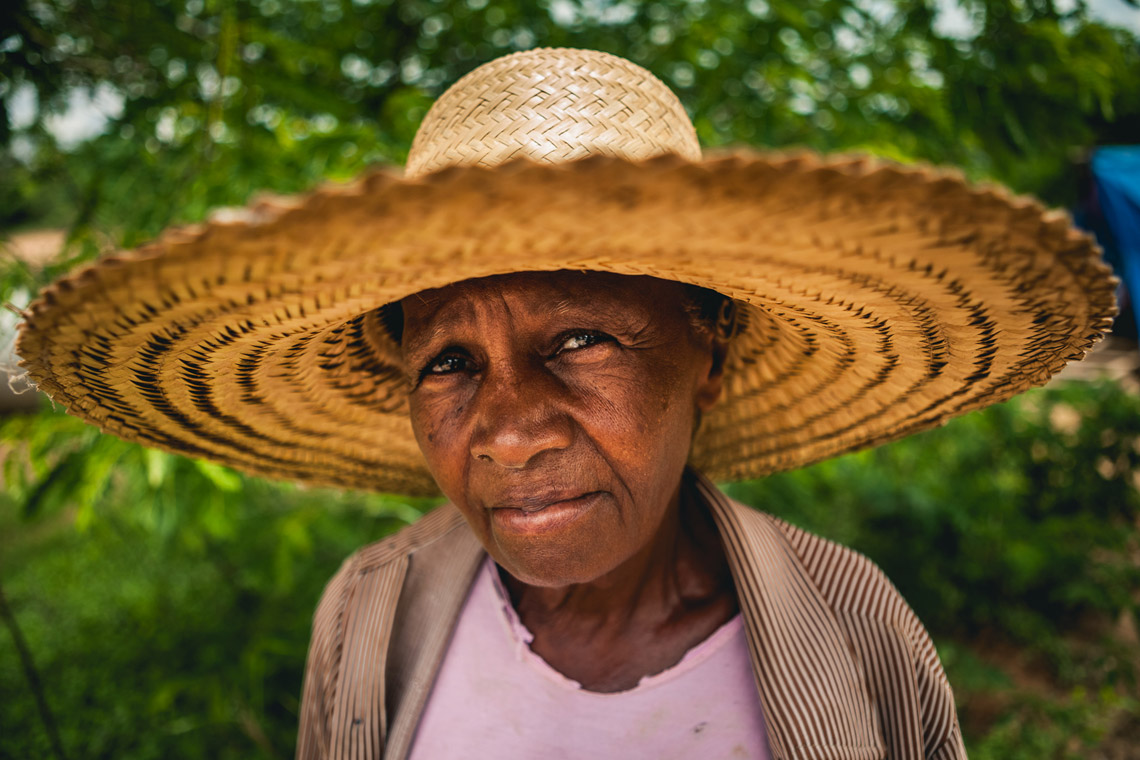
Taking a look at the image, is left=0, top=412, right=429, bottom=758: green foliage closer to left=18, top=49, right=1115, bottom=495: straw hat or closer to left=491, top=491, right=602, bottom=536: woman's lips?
left=18, top=49, right=1115, bottom=495: straw hat

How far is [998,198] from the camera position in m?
0.57

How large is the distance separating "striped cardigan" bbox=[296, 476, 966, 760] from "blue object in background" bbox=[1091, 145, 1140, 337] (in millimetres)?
4182

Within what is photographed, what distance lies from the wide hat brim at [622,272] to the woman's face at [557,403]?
107 mm

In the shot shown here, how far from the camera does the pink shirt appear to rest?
3.73 feet

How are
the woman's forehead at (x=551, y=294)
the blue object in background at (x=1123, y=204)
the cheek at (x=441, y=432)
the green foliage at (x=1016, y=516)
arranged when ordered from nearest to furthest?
1. the woman's forehead at (x=551, y=294)
2. the cheek at (x=441, y=432)
3. the green foliage at (x=1016, y=516)
4. the blue object in background at (x=1123, y=204)

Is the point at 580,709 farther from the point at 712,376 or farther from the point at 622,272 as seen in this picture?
the point at 622,272

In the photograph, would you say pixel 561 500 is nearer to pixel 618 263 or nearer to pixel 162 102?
pixel 618 263

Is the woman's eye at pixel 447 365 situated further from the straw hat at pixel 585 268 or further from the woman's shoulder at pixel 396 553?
the woman's shoulder at pixel 396 553

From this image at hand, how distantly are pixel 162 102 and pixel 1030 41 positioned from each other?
2663mm

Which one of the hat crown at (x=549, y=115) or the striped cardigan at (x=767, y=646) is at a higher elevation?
the hat crown at (x=549, y=115)

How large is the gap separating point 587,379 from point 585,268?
177 mm

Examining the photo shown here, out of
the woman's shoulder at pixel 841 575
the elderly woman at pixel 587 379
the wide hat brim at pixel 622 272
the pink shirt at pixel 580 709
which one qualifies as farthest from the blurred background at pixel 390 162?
the woman's shoulder at pixel 841 575

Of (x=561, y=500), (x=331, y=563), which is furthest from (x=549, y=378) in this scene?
(x=331, y=563)

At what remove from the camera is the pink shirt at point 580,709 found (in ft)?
3.73
